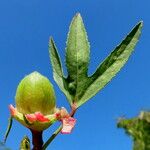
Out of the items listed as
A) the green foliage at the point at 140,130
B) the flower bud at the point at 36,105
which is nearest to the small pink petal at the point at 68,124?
the flower bud at the point at 36,105

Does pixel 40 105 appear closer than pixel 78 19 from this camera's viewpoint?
Yes

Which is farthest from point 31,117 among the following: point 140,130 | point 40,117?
point 140,130

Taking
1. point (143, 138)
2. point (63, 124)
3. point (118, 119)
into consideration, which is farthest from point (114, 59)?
point (118, 119)

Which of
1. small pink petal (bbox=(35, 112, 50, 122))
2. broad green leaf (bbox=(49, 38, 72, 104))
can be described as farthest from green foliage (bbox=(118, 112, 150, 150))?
A: small pink petal (bbox=(35, 112, 50, 122))

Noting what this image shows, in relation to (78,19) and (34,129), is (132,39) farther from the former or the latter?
(34,129)

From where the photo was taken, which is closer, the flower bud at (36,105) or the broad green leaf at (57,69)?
the flower bud at (36,105)

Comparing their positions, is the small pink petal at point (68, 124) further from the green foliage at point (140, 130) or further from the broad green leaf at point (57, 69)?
the green foliage at point (140, 130)
